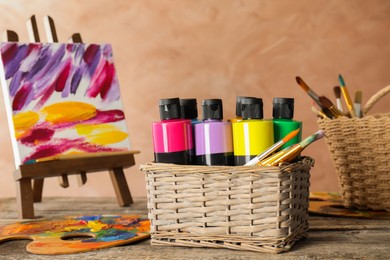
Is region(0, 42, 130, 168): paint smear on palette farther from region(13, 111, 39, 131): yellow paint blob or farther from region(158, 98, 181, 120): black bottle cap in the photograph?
region(158, 98, 181, 120): black bottle cap

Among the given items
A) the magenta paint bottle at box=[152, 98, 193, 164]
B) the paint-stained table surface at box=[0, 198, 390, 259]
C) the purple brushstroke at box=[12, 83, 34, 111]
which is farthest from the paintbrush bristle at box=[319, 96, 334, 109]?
the purple brushstroke at box=[12, 83, 34, 111]

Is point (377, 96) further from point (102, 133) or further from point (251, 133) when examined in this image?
point (102, 133)

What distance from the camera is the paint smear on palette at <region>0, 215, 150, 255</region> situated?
2.90ft

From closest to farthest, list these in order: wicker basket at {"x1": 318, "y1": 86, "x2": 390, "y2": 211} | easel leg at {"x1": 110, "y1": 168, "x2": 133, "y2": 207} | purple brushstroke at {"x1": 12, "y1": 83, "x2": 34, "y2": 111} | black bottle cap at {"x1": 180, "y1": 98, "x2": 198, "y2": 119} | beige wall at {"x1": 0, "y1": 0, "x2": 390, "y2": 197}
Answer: black bottle cap at {"x1": 180, "y1": 98, "x2": 198, "y2": 119}, wicker basket at {"x1": 318, "y1": 86, "x2": 390, "y2": 211}, purple brushstroke at {"x1": 12, "y1": 83, "x2": 34, "y2": 111}, easel leg at {"x1": 110, "y1": 168, "x2": 133, "y2": 207}, beige wall at {"x1": 0, "y1": 0, "x2": 390, "y2": 197}

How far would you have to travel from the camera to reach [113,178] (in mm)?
1275

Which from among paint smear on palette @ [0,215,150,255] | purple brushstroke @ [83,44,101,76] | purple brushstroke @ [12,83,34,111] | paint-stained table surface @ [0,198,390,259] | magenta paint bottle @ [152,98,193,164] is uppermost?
purple brushstroke @ [83,44,101,76]

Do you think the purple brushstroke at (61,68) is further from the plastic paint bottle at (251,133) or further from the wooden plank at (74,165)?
the plastic paint bottle at (251,133)

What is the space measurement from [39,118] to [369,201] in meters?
0.63

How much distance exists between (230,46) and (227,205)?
74 cm

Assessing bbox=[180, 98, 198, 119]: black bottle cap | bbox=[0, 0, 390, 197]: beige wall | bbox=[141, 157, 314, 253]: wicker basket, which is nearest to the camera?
bbox=[141, 157, 314, 253]: wicker basket

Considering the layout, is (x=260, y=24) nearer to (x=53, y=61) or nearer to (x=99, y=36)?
(x=99, y=36)

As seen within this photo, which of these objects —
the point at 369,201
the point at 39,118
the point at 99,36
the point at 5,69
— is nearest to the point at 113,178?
the point at 39,118

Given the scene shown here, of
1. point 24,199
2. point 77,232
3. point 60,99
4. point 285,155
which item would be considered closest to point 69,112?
point 60,99

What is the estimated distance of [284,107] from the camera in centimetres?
88
